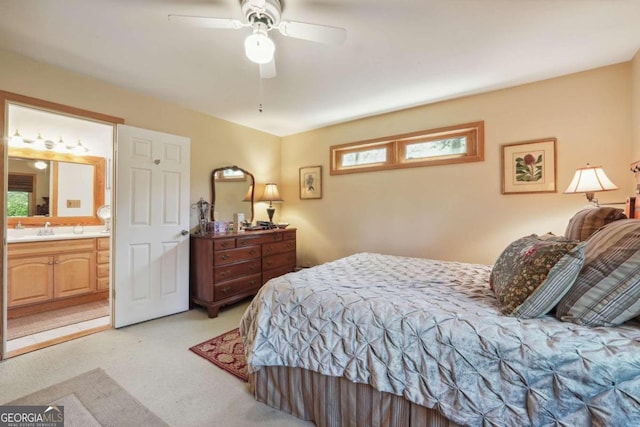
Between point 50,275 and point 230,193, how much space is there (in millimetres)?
2316

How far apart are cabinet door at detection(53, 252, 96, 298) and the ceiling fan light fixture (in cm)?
362

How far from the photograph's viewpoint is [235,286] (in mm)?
3275

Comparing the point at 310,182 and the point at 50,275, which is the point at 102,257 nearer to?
the point at 50,275

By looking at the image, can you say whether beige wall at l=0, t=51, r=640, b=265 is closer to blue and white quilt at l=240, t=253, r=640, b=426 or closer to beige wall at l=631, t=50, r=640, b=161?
beige wall at l=631, t=50, r=640, b=161

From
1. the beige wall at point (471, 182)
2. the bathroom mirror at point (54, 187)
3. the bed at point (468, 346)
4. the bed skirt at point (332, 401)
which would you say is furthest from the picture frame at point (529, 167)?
the bathroom mirror at point (54, 187)

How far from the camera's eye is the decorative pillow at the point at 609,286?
41.4 inches

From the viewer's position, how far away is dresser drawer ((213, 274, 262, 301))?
311 cm

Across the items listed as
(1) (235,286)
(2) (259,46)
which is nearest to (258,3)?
(2) (259,46)

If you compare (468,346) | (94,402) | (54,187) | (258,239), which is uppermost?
(54,187)

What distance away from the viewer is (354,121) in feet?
12.6

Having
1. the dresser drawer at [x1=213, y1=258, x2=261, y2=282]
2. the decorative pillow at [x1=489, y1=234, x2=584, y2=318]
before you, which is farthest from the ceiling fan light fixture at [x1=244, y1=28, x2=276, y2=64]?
the dresser drawer at [x1=213, y1=258, x2=261, y2=282]

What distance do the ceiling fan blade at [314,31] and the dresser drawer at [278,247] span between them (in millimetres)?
2580

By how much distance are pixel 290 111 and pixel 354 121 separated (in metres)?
0.95

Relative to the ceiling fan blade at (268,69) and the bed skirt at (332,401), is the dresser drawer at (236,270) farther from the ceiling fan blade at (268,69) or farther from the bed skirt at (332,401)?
the ceiling fan blade at (268,69)
